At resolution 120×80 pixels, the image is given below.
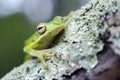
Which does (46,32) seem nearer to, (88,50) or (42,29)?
(42,29)

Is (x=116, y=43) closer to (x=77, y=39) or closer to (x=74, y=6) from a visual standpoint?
(x=77, y=39)

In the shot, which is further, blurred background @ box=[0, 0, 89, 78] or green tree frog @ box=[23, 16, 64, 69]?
blurred background @ box=[0, 0, 89, 78]

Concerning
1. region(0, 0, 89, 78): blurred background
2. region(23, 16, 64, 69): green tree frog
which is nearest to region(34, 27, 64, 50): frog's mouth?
region(23, 16, 64, 69): green tree frog

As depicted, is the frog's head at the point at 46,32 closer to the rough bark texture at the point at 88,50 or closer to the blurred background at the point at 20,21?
the rough bark texture at the point at 88,50

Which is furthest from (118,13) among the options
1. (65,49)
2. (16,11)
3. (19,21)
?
(16,11)

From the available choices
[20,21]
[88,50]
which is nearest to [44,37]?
[88,50]

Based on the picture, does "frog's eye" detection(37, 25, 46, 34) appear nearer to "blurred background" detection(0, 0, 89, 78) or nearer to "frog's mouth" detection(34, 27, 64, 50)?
"frog's mouth" detection(34, 27, 64, 50)

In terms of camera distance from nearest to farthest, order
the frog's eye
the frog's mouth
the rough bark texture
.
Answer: the rough bark texture
the frog's mouth
the frog's eye
